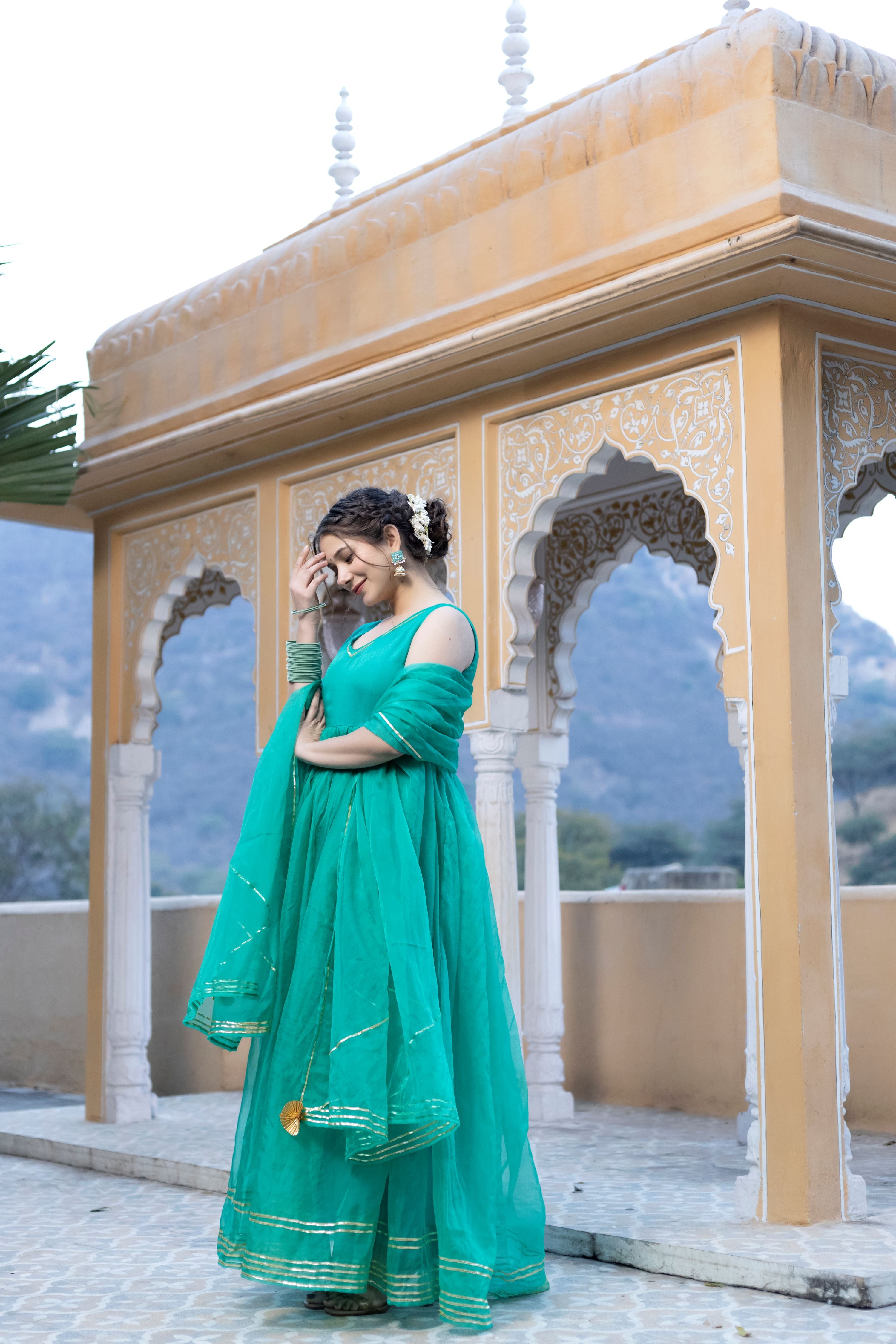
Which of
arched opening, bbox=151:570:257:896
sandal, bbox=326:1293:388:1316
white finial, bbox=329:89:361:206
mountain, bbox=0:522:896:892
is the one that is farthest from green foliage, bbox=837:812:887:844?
sandal, bbox=326:1293:388:1316

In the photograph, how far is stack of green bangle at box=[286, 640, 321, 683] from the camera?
142 inches

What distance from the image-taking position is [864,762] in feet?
140

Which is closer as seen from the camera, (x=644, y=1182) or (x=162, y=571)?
(x=644, y=1182)

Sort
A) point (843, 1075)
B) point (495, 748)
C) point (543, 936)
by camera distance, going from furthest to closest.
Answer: point (543, 936)
point (495, 748)
point (843, 1075)

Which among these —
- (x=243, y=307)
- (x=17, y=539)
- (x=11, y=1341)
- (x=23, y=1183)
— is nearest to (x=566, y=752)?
(x=243, y=307)

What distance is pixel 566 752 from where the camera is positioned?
6.87 m

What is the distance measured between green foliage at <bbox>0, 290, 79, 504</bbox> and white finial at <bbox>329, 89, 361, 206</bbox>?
145cm

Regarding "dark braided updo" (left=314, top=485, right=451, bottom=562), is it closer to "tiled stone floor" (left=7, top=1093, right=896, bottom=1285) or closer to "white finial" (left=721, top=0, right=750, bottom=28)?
"tiled stone floor" (left=7, top=1093, right=896, bottom=1285)

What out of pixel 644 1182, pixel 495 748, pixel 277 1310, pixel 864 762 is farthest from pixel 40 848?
pixel 277 1310

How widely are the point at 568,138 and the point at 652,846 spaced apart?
136 ft

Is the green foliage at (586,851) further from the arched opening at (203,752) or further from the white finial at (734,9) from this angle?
the white finial at (734,9)

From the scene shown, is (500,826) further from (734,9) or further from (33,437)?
(734,9)

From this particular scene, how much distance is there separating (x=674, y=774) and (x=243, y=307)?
137 ft

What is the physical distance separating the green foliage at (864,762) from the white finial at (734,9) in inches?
1495
